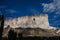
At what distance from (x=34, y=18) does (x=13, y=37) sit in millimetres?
10572

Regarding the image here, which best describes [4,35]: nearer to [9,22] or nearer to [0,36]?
[0,36]

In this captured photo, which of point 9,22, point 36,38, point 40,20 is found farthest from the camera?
point 9,22

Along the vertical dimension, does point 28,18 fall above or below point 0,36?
above

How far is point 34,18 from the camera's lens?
2080cm

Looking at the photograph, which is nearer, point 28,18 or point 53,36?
point 53,36

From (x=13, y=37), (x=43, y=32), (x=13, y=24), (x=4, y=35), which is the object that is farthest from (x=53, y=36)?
(x=13, y=24)

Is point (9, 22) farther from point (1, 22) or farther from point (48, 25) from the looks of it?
point (1, 22)

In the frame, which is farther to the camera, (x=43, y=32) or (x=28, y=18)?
(x=28, y=18)

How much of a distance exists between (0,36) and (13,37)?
0.99m

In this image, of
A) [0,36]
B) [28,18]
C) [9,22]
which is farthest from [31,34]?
[9,22]

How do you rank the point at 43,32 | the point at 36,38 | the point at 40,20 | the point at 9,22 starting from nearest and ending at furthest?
1. the point at 36,38
2. the point at 43,32
3. the point at 40,20
4. the point at 9,22

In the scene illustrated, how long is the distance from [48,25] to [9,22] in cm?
Answer: 453

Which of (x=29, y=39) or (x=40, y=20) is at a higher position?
(x=40, y=20)

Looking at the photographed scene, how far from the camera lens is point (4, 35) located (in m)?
Answer: 11.3
